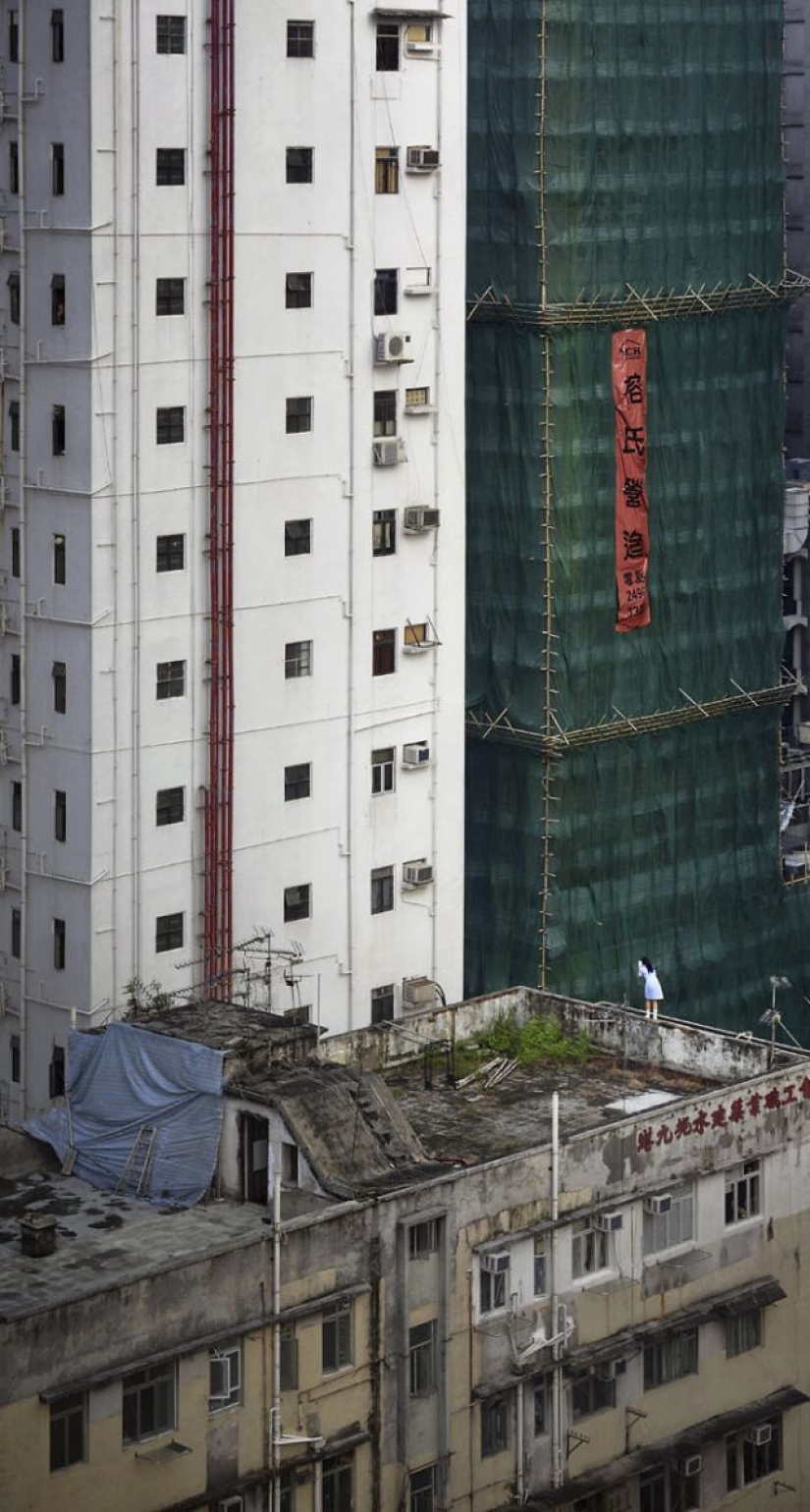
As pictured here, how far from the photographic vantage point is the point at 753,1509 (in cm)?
8594

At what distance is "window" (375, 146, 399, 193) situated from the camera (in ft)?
320

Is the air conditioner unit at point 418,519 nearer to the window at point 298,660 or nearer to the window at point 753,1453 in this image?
the window at point 298,660

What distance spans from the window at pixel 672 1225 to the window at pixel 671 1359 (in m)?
1.96

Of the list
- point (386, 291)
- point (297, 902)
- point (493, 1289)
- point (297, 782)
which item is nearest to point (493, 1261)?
point (493, 1289)

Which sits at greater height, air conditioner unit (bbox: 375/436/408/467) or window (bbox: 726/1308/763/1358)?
air conditioner unit (bbox: 375/436/408/467)

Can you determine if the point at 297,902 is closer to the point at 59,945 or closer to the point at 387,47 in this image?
the point at 59,945

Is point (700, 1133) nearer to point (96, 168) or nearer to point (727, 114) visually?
point (96, 168)

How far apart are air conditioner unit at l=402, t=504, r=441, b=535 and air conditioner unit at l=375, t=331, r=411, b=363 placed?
3.89 meters

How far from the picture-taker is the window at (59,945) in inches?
3691

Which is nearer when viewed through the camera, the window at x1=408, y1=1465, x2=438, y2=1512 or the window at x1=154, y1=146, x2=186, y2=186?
the window at x1=408, y1=1465, x2=438, y2=1512

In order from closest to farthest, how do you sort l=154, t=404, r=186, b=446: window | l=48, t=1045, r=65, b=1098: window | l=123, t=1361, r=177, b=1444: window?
l=123, t=1361, r=177, b=1444: window, l=154, t=404, r=186, b=446: window, l=48, t=1045, r=65, b=1098: window

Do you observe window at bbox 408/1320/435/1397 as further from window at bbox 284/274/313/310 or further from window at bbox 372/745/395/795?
window at bbox 284/274/313/310

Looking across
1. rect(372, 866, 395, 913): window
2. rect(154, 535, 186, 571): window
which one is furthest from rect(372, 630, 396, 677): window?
rect(154, 535, 186, 571): window

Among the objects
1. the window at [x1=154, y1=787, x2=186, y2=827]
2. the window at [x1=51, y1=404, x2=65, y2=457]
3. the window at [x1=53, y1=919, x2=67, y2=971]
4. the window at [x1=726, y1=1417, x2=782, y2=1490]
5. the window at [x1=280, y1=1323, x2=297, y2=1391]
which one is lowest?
the window at [x1=726, y1=1417, x2=782, y2=1490]
